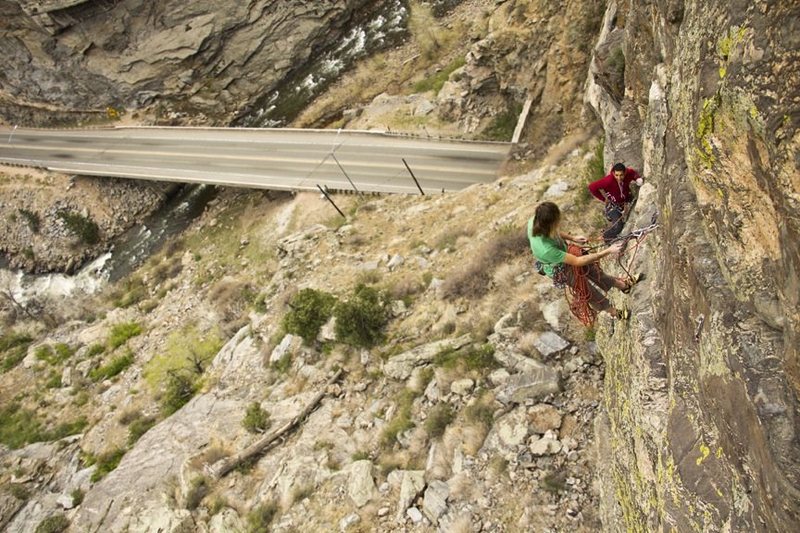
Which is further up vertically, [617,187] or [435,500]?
[617,187]

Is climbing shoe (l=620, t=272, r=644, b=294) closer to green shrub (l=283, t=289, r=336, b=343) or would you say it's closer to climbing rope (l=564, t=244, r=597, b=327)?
climbing rope (l=564, t=244, r=597, b=327)

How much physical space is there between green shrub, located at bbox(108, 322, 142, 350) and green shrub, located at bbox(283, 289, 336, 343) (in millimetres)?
19085

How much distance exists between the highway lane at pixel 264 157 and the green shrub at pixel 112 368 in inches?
599

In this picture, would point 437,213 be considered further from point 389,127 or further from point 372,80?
point 372,80

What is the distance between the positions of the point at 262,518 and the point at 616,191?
10.3 metres

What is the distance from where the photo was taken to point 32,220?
47062mm

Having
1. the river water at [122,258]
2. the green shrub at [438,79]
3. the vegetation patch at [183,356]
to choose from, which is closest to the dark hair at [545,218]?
the vegetation patch at [183,356]

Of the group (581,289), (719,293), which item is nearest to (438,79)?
(581,289)

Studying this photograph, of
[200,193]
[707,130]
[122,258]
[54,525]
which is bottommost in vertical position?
[122,258]

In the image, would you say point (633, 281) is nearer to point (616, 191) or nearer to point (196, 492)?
point (616, 191)

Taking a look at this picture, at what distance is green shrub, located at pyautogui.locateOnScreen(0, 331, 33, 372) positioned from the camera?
35922mm

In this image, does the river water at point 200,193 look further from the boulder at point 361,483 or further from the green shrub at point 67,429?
the boulder at point 361,483

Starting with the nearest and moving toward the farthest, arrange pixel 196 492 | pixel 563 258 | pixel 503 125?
pixel 563 258
pixel 196 492
pixel 503 125

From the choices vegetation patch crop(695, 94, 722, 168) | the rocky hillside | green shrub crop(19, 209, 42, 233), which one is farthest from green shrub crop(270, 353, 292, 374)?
green shrub crop(19, 209, 42, 233)
